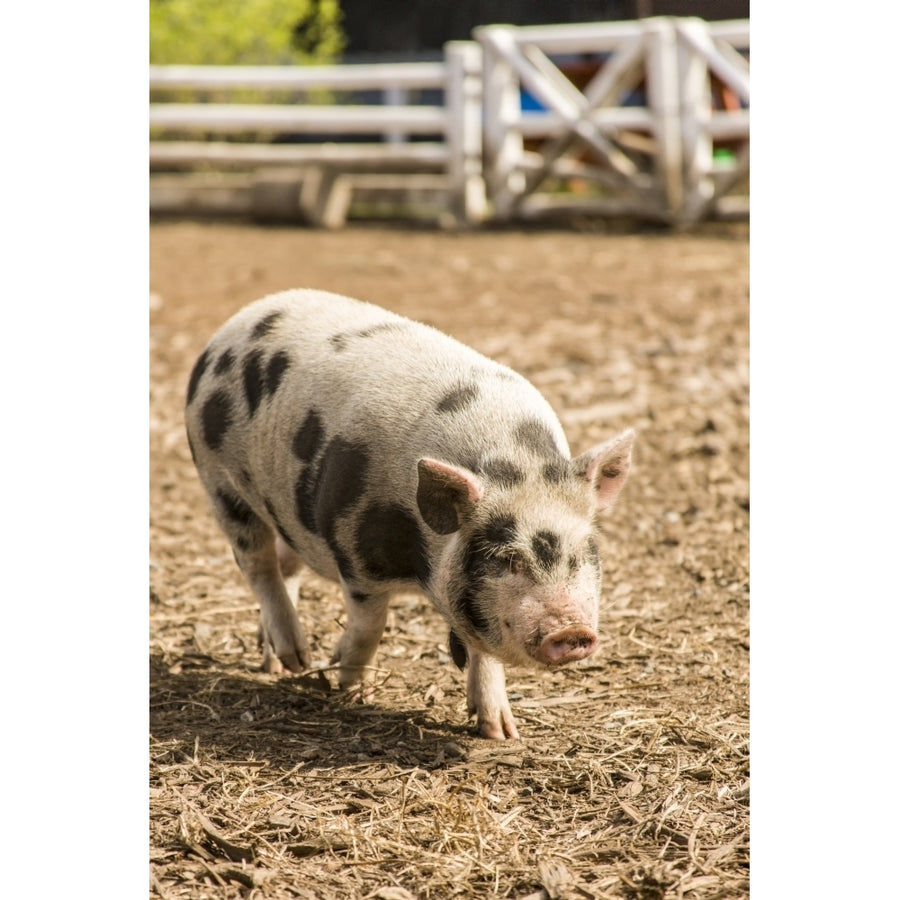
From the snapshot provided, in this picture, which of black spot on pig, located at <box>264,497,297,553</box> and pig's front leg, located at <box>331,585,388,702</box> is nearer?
pig's front leg, located at <box>331,585,388,702</box>

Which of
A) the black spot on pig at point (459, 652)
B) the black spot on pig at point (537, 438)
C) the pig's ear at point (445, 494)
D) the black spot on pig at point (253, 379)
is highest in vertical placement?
the black spot on pig at point (253, 379)

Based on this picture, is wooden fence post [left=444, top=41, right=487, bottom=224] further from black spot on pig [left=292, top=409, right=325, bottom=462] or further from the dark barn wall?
black spot on pig [left=292, top=409, right=325, bottom=462]

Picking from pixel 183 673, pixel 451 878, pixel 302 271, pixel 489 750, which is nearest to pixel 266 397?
pixel 183 673

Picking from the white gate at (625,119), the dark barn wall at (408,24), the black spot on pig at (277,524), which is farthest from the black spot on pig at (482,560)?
the dark barn wall at (408,24)

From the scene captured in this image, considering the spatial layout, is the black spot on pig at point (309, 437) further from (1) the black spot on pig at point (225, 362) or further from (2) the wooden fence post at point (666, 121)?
(2) the wooden fence post at point (666, 121)

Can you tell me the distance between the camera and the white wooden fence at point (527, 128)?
37.8ft

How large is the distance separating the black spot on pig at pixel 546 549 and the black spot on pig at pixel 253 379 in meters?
1.20

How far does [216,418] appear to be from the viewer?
4.31 m

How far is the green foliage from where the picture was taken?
54.1 feet

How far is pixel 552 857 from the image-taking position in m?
3.07

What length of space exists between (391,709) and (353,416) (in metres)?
0.88

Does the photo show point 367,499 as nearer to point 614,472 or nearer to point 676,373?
point 614,472

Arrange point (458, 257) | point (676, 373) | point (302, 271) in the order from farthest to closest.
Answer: point (458, 257) < point (302, 271) < point (676, 373)

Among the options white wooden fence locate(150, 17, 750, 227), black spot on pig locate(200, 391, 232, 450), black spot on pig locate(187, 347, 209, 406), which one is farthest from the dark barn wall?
black spot on pig locate(200, 391, 232, 450)
